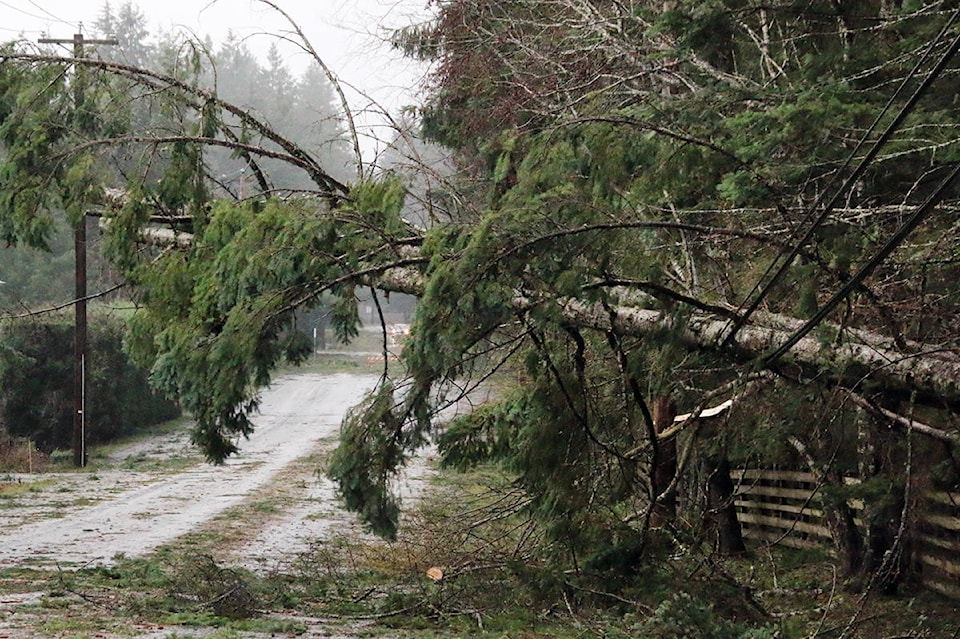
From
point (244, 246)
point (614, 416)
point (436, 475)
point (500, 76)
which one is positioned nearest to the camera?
point (244, 246)

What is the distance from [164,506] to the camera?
1712cm

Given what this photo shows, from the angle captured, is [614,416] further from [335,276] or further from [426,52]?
[426,52]

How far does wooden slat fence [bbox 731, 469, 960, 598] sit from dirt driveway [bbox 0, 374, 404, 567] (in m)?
5.10

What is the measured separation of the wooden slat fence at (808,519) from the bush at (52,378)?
16102 mm

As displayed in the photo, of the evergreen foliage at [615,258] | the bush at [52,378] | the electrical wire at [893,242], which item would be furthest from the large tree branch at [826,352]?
the bush at [52,378]

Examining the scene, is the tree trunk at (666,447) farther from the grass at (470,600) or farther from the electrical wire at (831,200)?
the electrical wire at (831,200)

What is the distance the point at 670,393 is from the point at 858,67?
140 inches

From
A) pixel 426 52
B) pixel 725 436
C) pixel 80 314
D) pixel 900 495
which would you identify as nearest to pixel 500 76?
pixel 426 52

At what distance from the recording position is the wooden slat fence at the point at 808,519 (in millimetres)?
9641

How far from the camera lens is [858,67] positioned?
685 cm

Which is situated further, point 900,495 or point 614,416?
point 614,416

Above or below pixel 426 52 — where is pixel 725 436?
below

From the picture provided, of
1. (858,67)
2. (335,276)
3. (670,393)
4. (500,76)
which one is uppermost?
(500,76)

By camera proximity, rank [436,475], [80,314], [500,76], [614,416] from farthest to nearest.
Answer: [80,314] < [436,475] < [500,76] < [614,416]
